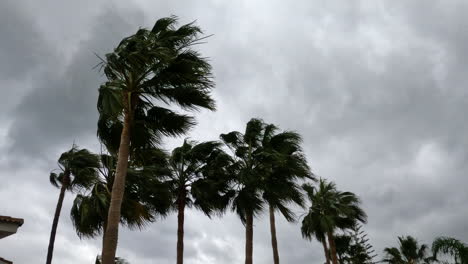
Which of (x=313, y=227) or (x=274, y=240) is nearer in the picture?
(x=274, y=240)

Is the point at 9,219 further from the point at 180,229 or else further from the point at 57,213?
the point at 57,213

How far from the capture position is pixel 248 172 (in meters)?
16.6

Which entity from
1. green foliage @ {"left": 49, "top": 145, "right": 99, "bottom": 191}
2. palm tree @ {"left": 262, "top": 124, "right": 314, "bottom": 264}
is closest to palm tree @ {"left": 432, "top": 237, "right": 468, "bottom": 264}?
palm tree @ {"left": 262, "top": 124, "right": 314, "bottom": 264}

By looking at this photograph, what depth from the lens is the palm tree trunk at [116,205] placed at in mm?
8750

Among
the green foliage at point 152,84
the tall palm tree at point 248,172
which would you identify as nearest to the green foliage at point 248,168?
the tall palm tree at point 248,172

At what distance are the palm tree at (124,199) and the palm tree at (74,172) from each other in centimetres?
129

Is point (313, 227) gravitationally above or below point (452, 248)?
above

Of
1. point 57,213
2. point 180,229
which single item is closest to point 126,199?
point 180,229

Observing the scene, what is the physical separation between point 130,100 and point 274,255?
1263 cm

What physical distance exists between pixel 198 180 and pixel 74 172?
6.07m

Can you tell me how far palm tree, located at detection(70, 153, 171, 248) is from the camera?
559 inches

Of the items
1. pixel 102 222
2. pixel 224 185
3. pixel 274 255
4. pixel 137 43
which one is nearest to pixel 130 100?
pixel 137 43

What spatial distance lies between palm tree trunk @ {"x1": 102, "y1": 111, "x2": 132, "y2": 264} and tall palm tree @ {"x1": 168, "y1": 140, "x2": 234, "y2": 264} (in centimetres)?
703

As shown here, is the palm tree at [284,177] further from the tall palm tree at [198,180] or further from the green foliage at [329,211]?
the green foliage at [329,211]
